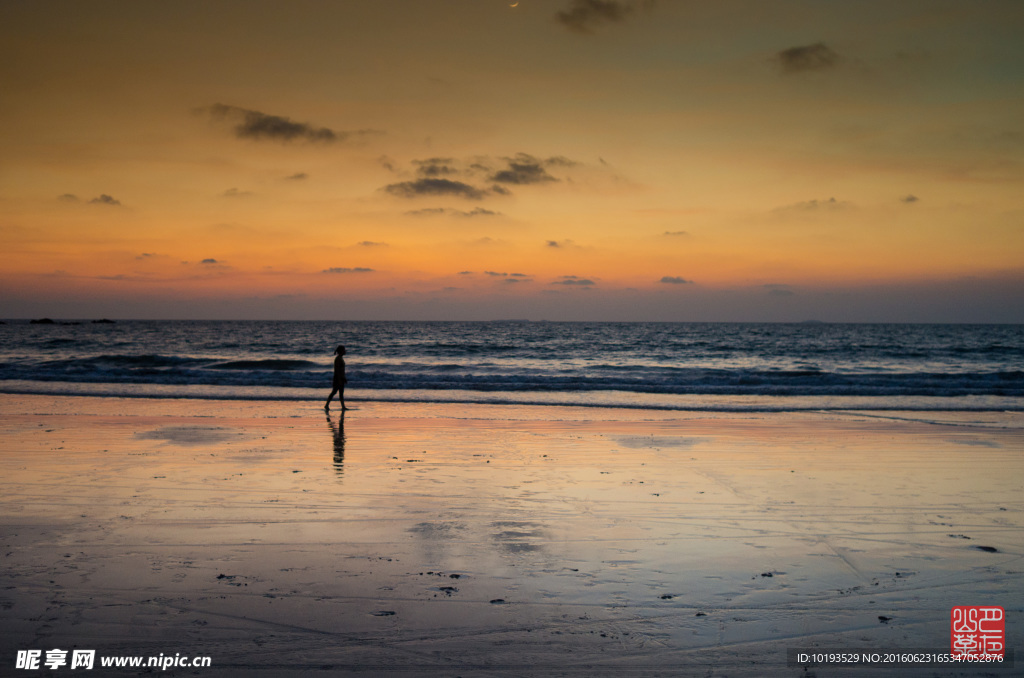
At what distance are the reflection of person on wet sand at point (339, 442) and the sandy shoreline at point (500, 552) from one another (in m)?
0.11

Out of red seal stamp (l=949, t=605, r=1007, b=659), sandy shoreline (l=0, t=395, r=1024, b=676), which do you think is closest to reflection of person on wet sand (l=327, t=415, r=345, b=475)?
sandy shoreline (l=0, t=395, r=1024, b=676)

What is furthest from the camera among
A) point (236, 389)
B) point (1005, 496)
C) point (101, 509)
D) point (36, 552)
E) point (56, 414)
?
point (236, 389)

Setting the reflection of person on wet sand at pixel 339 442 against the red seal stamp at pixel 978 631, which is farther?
the reflection of person on wet sand at pixel 339 442

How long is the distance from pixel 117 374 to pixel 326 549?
27.2 meters

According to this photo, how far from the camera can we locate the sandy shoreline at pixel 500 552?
13.9 feet

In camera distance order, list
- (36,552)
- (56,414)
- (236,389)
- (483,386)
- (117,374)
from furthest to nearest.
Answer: (117,374) < (483,386) < (236,389) < (56,414) < (36,552)

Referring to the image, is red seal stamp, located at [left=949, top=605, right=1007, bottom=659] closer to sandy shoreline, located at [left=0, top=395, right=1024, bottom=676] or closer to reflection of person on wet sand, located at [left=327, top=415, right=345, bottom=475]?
sandy shoreline, located at [left=0, top=395, right=1024, bottom=676]

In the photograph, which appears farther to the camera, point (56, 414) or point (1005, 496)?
point (56, 414)

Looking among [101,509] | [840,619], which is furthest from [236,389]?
[840,619]

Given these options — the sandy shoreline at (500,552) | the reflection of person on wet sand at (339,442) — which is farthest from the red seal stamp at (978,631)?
the reflection of person on wet sand at (339,442)

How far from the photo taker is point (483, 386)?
25250 mm

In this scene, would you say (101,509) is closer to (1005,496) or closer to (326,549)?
(326,549)

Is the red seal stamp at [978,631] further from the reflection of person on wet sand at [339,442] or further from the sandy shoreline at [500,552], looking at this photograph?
the reflection of person on wet sand at [339,442]

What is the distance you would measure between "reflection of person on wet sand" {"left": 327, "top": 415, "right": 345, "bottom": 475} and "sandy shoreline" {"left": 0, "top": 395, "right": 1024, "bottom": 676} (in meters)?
0.11
